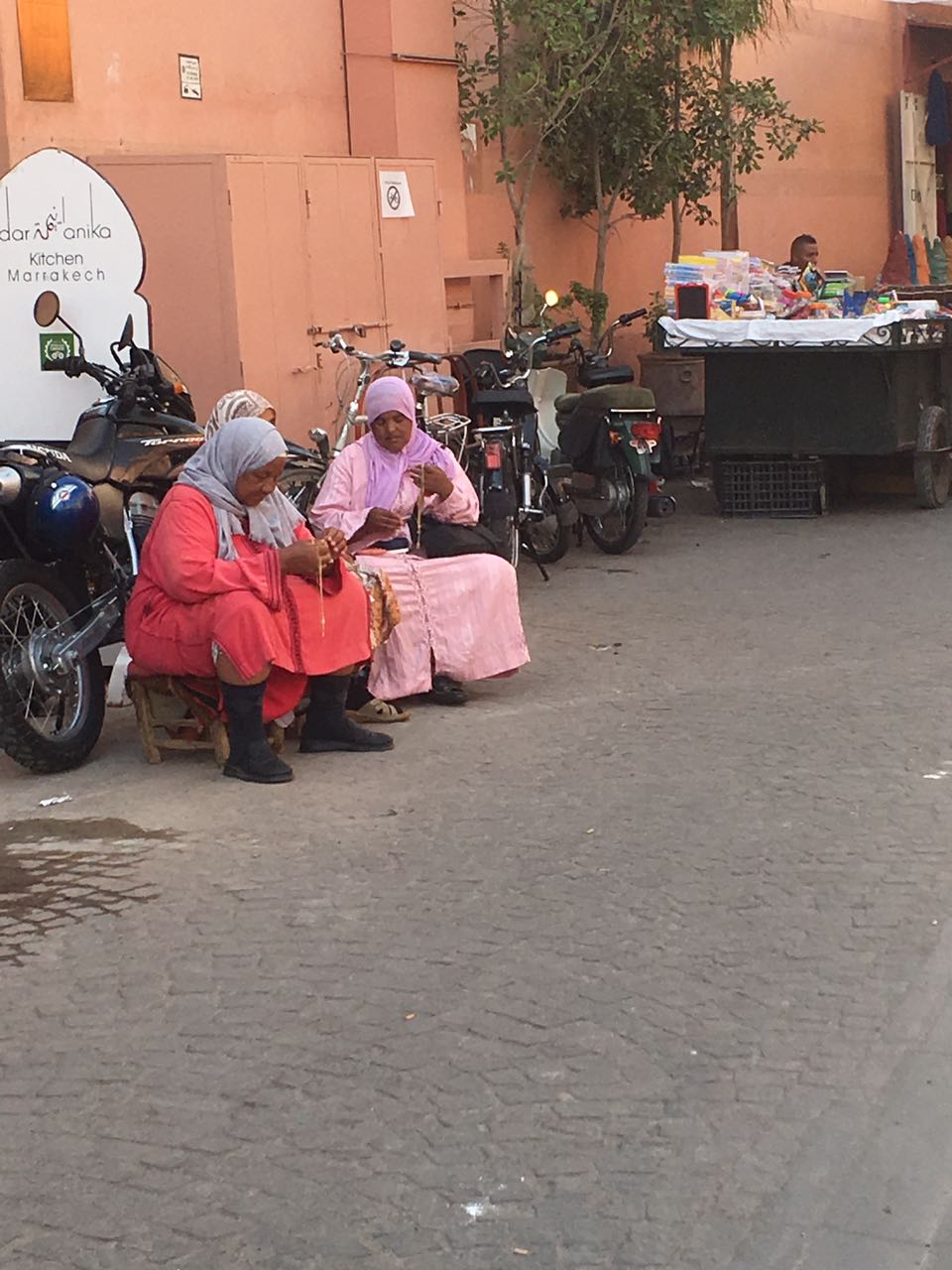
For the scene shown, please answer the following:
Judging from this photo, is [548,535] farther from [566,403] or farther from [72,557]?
[72,557]

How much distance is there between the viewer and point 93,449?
22.7ft

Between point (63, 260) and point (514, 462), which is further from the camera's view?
point (514, 462)

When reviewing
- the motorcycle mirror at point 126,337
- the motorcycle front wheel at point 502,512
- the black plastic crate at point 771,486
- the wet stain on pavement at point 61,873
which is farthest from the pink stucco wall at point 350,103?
the wet stain on pavement at point 61,873

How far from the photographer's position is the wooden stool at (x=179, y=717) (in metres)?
6.41

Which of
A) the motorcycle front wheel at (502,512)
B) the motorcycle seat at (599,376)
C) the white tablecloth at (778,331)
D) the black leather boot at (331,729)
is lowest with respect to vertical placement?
the black leather boot at (331,729)

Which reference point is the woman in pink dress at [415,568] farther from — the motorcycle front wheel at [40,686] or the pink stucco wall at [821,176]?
the pink stucco wall at [821,176]

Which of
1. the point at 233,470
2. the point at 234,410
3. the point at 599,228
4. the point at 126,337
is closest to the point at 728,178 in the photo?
the point at 599,228

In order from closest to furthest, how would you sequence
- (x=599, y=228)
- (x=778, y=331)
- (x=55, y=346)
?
(x=55, y=346) → (x=778, y=331) → (x=599, y=228)

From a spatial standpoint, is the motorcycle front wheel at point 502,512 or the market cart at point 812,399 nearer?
the motorcycle front wheel at point 502,512

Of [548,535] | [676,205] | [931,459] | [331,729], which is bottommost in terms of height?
[331,729]

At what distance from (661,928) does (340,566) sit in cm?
218

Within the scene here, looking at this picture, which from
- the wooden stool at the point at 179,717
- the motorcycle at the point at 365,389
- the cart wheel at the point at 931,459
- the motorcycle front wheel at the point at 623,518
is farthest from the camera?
the cart wheel at the point at 931,459

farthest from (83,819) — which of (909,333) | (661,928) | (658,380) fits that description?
(658,380)

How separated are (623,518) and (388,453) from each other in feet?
11.7
